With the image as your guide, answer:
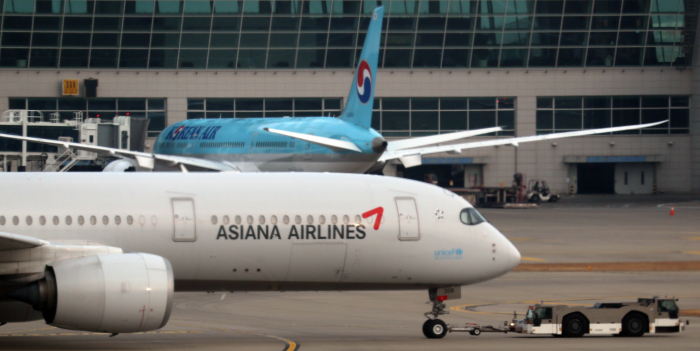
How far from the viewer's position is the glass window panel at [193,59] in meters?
65.6

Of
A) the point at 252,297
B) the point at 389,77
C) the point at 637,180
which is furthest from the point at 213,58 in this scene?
the point at 252,297

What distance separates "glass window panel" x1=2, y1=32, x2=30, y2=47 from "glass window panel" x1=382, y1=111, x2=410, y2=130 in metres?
27.3

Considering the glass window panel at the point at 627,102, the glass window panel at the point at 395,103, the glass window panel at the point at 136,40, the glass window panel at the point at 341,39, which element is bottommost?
the glass window panel at the point at 395,103

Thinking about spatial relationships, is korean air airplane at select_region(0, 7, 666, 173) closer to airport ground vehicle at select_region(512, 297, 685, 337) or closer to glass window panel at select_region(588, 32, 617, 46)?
airport ground vehicle at select_region(512, 297, 685, 337)

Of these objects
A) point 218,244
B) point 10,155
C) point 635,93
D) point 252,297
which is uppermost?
point 635,93

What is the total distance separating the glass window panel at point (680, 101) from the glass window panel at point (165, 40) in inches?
1537

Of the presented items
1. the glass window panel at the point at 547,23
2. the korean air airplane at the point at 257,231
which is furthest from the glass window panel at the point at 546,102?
the korean air airplane at the point at 257,231

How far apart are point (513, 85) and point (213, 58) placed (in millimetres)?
23322

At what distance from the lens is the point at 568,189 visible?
70.7 meters

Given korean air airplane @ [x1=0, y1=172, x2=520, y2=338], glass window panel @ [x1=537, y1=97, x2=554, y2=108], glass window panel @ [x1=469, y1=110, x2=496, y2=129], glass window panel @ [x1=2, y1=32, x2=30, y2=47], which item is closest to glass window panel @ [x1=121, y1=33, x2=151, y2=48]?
glass window panel @ [x1=2, y1=32, x2=30, y2=47]

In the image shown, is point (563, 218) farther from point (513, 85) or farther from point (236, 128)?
point (513, 85)

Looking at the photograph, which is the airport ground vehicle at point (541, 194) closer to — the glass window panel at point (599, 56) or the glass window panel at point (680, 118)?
the glass window panel at point (599, 56)

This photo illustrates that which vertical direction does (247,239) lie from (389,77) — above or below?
below

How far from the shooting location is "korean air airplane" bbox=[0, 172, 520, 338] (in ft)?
46.9
